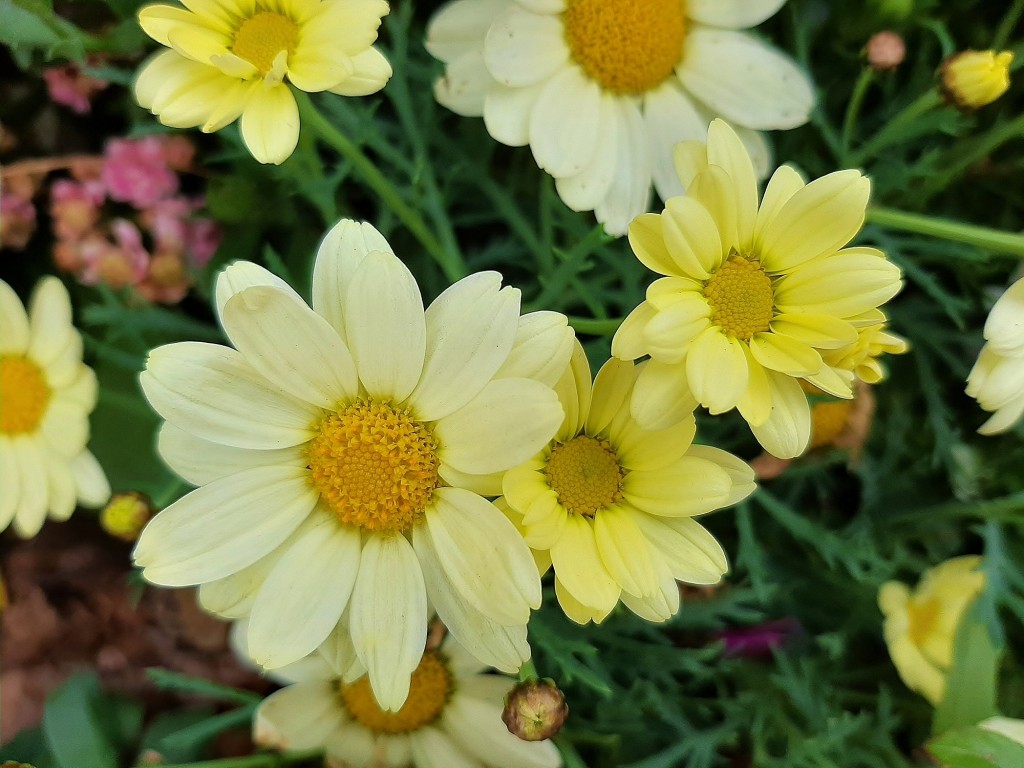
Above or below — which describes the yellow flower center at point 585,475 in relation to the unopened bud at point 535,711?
above

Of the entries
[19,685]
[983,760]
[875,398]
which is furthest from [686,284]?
[19,685]

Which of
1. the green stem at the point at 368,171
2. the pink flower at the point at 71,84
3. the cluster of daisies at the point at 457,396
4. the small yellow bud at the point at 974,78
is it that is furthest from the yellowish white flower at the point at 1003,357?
the pink flower at the point at 71,84

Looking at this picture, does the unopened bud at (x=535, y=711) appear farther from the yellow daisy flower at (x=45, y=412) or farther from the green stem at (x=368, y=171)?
Answer: the yellow daisy flower at (x=45, y=412)

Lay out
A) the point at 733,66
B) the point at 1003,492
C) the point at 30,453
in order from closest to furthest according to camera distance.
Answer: the point at 733,66 < the point at 30,453 < the point at 1003,492

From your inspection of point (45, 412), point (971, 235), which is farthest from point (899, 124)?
point (45, 412)

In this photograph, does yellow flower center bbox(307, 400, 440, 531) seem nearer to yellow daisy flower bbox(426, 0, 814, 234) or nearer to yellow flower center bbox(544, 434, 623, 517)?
yellow flower center bbox(544, 434, 623, 517)

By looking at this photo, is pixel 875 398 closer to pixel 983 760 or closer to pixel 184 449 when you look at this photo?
pixel 983 760

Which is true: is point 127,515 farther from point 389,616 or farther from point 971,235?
point 971,235
